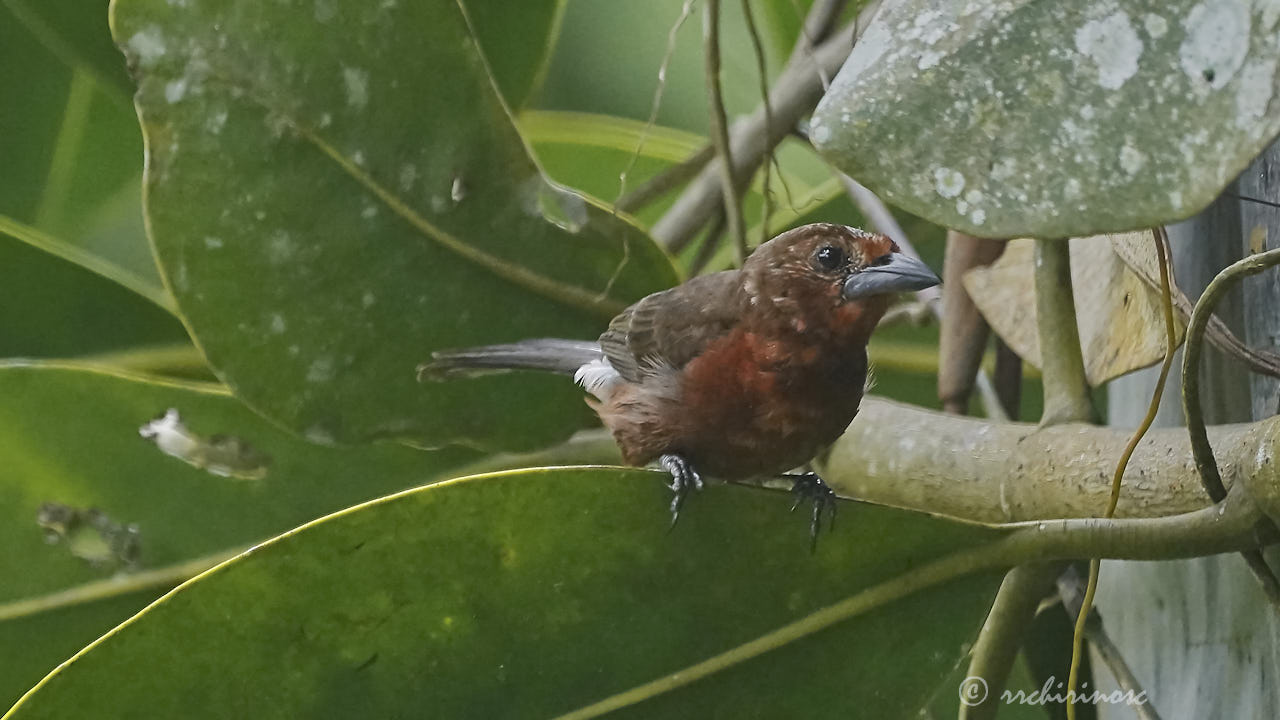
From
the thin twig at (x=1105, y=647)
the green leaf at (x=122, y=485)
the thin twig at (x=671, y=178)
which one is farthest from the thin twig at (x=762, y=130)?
the thin twig at (x=1105, y=647)

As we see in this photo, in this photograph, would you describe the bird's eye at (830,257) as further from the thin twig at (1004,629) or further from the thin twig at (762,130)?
the thin twig at (1004,629)

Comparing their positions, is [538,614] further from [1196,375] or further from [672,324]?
[672,324]

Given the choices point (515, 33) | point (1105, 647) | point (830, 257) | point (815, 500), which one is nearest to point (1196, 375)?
point (815, 500)

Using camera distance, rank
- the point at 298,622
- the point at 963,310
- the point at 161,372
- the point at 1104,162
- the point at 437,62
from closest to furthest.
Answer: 1. the point at 1104,162
2. the point at 298,622
3. the point at 437,62
4. the point at 963,310
5. the point at 161,372

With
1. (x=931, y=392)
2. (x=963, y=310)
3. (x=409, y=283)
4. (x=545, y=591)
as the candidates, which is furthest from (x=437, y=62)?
(x=931, y=392)

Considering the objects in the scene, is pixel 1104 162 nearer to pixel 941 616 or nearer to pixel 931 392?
pixel 941 616
